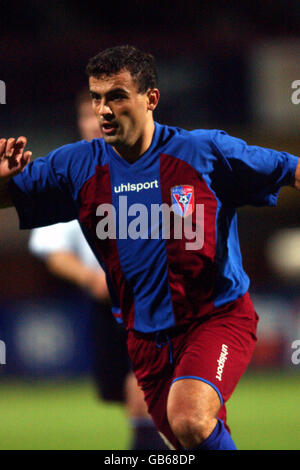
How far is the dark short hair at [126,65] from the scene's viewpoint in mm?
2980

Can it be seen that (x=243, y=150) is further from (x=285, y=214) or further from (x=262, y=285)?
(x=285, y=214)

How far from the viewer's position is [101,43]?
20.2 feet

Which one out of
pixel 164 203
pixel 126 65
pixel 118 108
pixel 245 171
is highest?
pixel 126 65

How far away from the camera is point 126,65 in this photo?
302 cm

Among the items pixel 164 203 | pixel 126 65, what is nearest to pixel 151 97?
pixel 126 65

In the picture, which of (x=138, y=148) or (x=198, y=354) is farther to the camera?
(x=138, y=148)

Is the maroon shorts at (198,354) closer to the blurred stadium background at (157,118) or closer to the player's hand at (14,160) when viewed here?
the player's hand at (14,160)

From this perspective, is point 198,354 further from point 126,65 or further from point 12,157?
point 126,65

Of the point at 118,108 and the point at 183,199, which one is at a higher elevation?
the point at 118,108

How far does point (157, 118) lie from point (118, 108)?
277 centimetres

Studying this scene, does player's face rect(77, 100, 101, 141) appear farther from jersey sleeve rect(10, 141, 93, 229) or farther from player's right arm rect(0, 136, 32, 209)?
player's right arm rect(0, 136, 32, 209)

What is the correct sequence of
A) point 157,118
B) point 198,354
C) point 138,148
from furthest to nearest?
point 157,118, point 138,148, point 198,354

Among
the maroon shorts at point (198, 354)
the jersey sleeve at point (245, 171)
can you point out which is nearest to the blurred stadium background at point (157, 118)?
the maroon shorts at point (198, 354)

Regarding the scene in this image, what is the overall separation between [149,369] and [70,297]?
3.26 m
